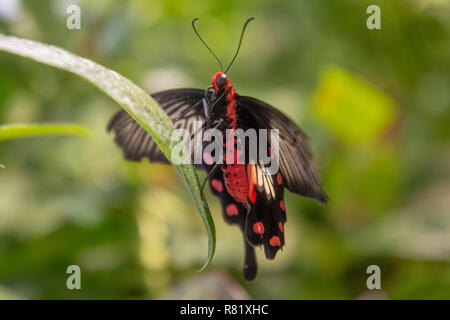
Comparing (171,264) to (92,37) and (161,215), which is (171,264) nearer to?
(161,215)

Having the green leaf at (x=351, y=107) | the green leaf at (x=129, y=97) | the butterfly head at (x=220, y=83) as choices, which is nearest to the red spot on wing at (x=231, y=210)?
the butterfly head at (x=220, y=83)

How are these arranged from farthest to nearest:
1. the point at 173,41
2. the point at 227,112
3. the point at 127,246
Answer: the point at 173,41, the point at 127,246, the point at 227,112

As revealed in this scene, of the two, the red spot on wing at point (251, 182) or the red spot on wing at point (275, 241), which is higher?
the red spot on wing at point (251, 182)

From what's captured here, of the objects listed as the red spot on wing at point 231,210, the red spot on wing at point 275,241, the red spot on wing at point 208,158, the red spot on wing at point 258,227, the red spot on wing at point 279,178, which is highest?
the red spot on wing at point 208,158

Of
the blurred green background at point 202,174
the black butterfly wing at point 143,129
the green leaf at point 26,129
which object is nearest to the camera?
the green leaf at point 26,129

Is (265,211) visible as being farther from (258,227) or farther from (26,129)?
(26,129)

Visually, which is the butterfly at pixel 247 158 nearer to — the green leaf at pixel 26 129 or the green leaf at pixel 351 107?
the green leaf at pixel 26 129

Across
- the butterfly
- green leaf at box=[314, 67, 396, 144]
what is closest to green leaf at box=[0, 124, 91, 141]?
the butterfly

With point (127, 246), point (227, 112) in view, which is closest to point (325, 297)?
point (127, 246)

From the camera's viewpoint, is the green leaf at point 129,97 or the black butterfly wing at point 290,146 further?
the black butterfly wing at point 290,146
